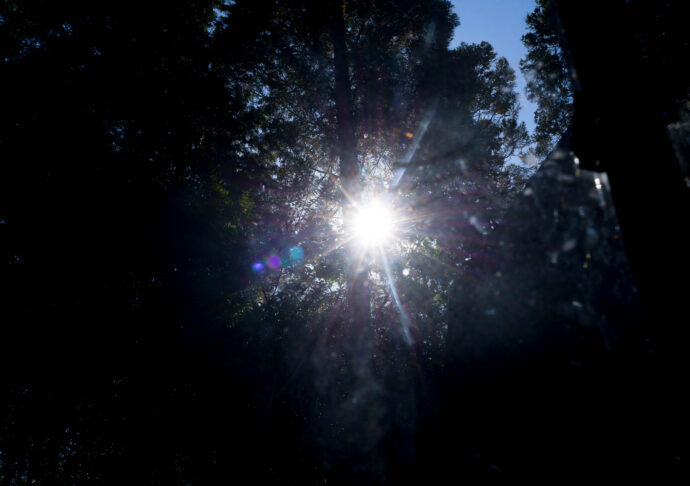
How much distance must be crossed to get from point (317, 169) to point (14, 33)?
7.58m

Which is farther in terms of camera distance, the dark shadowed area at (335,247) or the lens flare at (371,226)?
the lens flare at (371,226)

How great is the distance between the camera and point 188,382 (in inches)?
236

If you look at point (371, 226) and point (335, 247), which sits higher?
point (371, 226)

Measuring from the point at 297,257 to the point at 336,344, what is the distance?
2.77 meters

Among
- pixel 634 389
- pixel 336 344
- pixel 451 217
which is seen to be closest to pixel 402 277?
pixel 451 217

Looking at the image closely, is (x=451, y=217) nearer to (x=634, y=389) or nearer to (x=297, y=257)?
(x=297, y=257)

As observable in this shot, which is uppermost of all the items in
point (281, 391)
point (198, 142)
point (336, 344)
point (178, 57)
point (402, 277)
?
point (178, 57)

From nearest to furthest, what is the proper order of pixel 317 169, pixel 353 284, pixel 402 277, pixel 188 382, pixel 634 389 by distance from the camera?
pixel 634 389 → pixel 188 382 → pixel 353 284 → pixel 402 277 → pixel 317 169

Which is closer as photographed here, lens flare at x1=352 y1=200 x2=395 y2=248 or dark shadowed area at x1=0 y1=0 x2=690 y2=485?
dark shadowed area at x1=0 y1=0 x2=690 y2=485

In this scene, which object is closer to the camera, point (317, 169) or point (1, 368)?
point (1, 368)

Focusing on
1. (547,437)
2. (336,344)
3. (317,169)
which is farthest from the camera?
(317,169)

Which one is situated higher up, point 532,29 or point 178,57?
point 532,29

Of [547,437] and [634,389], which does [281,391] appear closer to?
[547,437]

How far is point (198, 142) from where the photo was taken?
7617 mm
